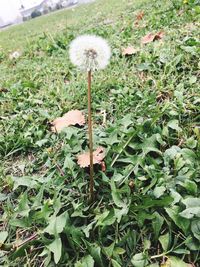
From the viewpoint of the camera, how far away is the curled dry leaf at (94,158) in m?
1.58

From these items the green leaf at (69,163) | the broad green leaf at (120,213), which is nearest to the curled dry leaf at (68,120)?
the green leaf at (69,163)

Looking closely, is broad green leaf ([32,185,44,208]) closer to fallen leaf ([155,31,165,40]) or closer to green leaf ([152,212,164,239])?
green leaf ([152,212,164,239])

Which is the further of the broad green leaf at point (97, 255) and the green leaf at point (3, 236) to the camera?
the green leaf at point (3, 236)

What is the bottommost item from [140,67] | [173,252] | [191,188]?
[173,252]

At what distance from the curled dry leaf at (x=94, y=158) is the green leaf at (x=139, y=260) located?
1.58 feet

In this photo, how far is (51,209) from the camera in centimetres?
148

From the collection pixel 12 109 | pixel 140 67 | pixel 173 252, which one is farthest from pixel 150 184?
pixel 12 109

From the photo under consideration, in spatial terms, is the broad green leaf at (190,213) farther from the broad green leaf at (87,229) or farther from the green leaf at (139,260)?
the broad green leaf at (87,229)

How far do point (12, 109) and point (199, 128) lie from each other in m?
1.39

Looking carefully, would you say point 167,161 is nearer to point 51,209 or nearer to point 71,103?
point 51,209

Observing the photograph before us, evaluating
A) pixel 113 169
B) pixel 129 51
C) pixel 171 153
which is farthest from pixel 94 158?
pixel 129 51

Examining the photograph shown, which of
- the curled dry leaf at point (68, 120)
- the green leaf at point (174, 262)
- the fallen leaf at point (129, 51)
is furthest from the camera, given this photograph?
the fallen leaf at point (129, 51)

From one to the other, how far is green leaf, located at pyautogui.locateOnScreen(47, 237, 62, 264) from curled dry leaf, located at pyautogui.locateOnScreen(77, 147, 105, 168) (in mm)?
375

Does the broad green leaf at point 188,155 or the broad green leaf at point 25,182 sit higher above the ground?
the broad green leaf at point 25,182
